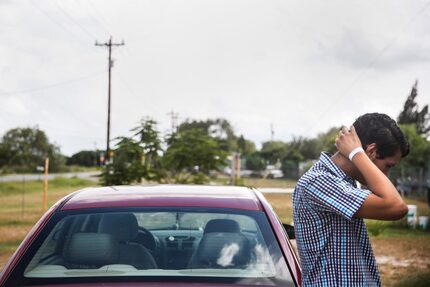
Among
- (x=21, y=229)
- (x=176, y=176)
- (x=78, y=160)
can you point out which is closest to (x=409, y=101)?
(x=176, y=176)

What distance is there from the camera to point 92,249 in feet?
12.0

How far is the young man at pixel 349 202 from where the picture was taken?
7.95ft

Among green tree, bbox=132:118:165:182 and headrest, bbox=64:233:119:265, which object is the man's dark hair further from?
green tree, bbox=132:118:165:182

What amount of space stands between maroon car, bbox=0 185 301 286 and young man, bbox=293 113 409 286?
828 mm

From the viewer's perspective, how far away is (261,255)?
3645 mm

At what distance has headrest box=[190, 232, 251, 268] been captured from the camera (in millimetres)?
3604

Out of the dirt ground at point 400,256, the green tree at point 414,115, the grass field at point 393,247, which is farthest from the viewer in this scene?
the green tree at point 414,115

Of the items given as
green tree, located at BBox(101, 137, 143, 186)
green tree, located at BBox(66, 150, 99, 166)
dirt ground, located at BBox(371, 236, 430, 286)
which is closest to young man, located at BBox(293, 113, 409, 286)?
dirt ground, located at BBox(371, 236, 430, 286)

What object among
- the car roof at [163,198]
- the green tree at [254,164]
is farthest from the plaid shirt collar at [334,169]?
the green tree at [254,164]

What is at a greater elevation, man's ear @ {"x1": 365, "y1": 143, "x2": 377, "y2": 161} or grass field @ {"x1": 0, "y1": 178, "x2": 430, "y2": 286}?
man's ear @ {"x1": 365, "y1": 143, "x2": 377, "y2": 161}

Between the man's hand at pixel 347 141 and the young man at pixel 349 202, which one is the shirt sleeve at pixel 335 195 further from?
the man's hand at pixel 347 141

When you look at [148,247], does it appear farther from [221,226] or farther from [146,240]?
[221,226]

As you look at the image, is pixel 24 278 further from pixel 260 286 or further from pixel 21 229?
pixel 21 229

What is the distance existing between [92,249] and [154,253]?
0.34 m
